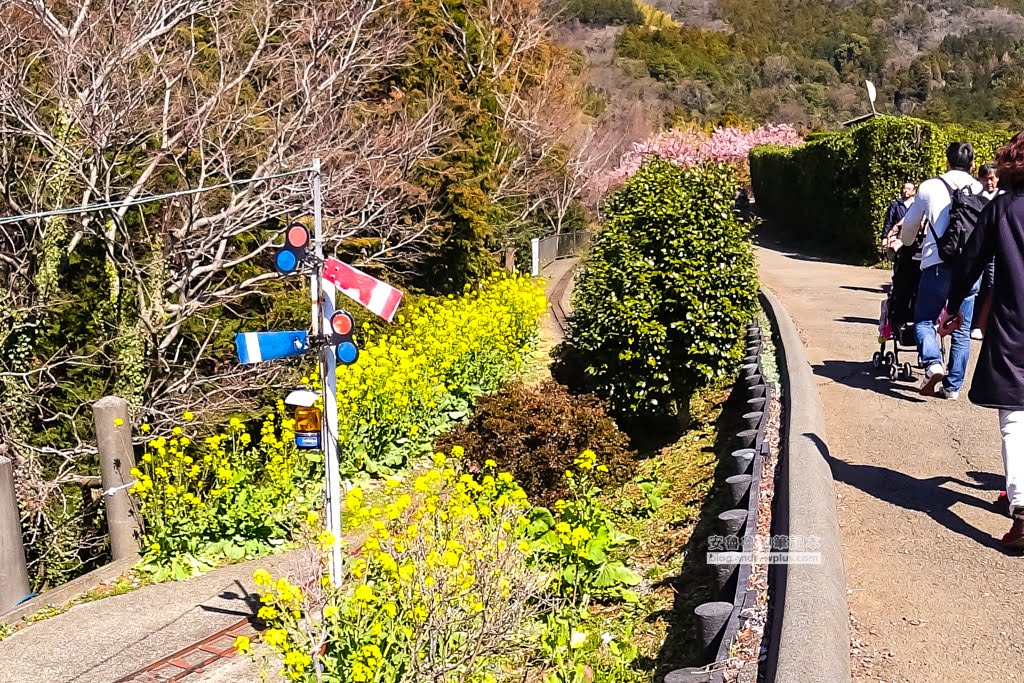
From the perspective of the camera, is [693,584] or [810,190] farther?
[810,190]

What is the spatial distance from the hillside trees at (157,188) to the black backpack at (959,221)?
6074mm

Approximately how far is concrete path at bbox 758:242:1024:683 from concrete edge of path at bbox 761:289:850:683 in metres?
0.19

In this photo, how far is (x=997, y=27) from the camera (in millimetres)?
78438

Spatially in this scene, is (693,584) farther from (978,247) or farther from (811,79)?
(811,79)

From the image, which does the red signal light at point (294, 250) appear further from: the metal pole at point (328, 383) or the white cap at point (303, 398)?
the white cap at point (303, 398)

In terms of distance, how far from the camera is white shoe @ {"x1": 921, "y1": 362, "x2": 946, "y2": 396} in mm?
7059

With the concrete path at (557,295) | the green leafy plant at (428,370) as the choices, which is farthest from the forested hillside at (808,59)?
the green leafy plant at (428,370)

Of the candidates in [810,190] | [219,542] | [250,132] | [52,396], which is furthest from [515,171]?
[219,542]

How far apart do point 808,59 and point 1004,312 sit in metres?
84.8

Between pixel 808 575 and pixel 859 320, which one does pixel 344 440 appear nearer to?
pixel 808 575

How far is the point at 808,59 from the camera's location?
82000mm

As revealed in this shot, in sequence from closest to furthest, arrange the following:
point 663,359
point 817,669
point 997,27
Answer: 1. point 817,669
2. point 663,359
3. point 997,27

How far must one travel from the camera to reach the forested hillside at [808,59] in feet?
186

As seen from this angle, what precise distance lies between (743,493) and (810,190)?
71.0 ft
